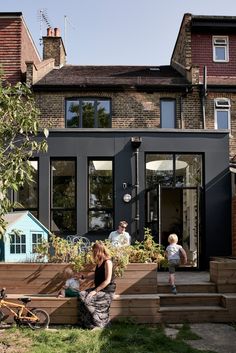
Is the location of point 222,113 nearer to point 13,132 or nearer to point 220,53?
point 220,53

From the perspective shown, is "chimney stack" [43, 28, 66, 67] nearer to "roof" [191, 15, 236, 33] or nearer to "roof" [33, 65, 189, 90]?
"roof" [33, 65, 189, 90]

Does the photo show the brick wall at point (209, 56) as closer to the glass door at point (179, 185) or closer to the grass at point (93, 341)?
the glass door at point (179, 185)

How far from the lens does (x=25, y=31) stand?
71.2ft

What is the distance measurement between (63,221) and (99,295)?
5.66 metres

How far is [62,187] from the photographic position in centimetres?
1385

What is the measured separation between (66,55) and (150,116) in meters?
7.32

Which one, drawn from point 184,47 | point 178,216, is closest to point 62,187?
point 178,216

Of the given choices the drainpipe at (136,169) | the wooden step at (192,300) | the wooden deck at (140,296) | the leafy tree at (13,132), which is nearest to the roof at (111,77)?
the drainpipe at (136,169)

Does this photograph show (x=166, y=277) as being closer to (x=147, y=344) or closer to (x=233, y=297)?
(x=233, y=297)

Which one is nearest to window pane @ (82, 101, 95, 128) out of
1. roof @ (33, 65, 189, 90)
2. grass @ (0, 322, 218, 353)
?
roof @ (33, 65, 189, 90)

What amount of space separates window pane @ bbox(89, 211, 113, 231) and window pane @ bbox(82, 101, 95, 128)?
6086 mm

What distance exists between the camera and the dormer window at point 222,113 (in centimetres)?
2002

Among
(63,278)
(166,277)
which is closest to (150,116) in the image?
(166,277)

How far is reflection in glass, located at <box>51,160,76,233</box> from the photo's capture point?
13.7m
